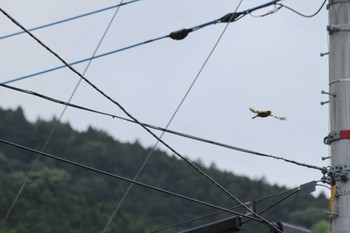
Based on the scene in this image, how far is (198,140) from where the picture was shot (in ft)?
62.5

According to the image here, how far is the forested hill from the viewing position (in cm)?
10962

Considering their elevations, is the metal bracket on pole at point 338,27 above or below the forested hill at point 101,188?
below

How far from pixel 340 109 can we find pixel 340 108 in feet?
0.06

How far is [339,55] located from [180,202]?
129953 mm

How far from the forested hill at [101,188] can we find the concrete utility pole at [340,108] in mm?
78187

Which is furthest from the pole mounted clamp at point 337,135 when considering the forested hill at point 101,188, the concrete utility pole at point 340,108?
the forested hill at point 101,188

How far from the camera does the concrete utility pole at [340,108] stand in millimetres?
18578

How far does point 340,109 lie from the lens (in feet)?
61.7

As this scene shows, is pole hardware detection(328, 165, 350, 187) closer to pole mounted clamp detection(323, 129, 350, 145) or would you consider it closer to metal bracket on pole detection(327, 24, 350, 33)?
pole mounted clamp detection(323, 129, 350, 145)

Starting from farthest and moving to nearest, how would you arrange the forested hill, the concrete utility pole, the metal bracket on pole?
the forested hill < the metal bracket on pole < the concrete utility pole

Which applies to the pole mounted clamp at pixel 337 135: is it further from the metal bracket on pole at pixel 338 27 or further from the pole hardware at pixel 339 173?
the metal bracket on pole at pixel 338 27

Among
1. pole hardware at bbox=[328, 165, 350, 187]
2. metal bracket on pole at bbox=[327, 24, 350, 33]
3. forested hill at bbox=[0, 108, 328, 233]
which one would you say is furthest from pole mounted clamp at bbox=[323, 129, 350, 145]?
forested hill at bbox=[0, 108, 328, 233]

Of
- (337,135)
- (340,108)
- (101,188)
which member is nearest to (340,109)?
(340,108)

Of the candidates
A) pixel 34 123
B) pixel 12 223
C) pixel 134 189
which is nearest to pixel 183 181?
pixel 134 189
